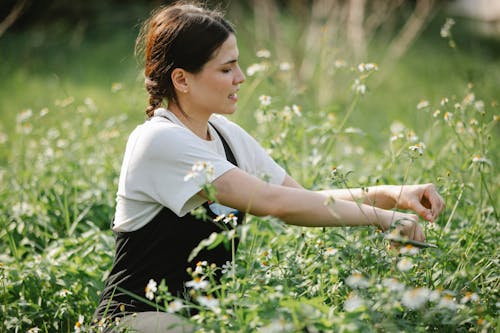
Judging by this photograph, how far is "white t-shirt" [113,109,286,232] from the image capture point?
1899mm

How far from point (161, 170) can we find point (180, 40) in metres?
0.44

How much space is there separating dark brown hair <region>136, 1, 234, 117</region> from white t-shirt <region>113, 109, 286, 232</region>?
→ 0.49ft

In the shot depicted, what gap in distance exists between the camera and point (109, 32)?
1061cm

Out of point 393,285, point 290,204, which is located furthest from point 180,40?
point 393,285

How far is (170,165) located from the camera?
1920 millimetres

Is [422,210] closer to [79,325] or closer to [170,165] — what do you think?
[170,165]

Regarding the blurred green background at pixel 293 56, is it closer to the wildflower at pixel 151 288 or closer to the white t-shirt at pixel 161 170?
the white t-shirt at pixel 161 170

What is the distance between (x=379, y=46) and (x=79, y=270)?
7.42 meters

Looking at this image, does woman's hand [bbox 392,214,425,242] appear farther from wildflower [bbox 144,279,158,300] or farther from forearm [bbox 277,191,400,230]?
wildflower [bbox 144,279,158,300]

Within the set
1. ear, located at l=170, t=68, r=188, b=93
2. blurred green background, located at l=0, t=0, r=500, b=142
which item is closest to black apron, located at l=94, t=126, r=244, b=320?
ear, located at l=170, t=68, r=188, b=93

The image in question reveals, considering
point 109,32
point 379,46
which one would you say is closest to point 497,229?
point 379,46

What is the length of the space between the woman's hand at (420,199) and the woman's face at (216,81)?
630 mm

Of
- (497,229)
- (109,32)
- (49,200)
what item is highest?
(109,32)

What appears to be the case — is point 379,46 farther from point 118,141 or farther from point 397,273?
point 397,273
